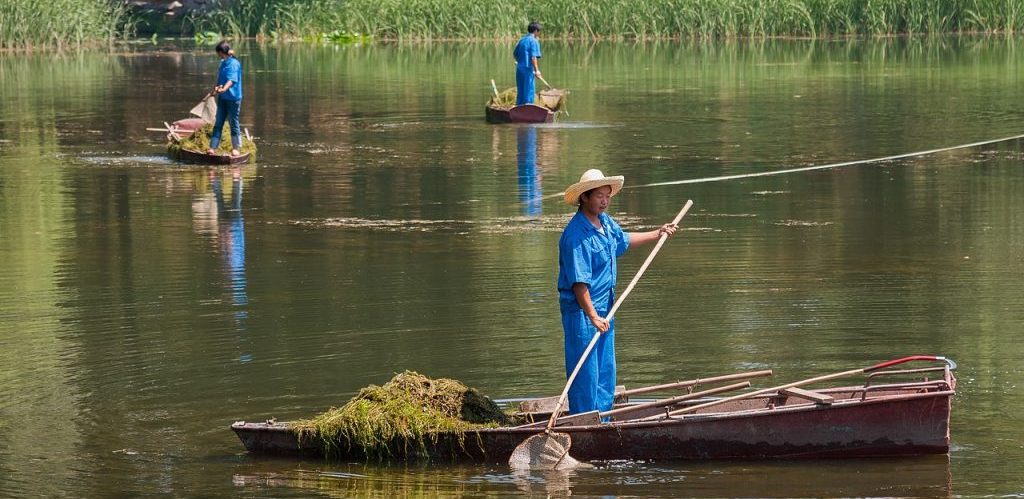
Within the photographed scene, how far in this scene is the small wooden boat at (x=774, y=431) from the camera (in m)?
9.88

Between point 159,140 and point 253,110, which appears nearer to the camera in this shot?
point 159,140

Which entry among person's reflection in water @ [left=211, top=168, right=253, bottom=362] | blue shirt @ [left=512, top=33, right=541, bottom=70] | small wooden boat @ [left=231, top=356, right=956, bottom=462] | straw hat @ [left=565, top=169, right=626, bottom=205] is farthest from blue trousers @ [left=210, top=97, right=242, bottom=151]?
small wooden boat @ [left=231, top=356, right=956, bottom=462]

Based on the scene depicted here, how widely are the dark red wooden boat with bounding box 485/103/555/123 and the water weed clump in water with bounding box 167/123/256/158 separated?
214 inches

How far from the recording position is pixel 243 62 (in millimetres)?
49438

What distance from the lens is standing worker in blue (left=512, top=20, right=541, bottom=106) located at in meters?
28.4

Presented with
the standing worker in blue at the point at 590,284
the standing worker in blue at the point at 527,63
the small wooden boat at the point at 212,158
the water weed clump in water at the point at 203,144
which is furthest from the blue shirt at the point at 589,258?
the standing worker in blue at the point at 527,63

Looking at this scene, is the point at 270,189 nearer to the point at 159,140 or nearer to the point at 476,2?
the point at 159,140

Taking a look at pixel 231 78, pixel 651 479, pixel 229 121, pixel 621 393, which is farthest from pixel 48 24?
pixel 651 479

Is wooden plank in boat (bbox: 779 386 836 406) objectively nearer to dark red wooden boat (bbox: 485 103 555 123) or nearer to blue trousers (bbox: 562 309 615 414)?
blue trousers (bbox: 562 309 615 414)

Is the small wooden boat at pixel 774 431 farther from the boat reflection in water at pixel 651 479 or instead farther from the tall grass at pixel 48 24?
the tall grass at pixel 48 24

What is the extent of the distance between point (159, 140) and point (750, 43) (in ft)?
86.1

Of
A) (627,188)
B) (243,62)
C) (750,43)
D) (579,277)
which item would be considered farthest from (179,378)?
(750,43)

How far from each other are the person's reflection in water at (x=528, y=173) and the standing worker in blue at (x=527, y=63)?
585 mm

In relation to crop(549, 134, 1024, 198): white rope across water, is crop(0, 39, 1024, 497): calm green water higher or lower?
lower
